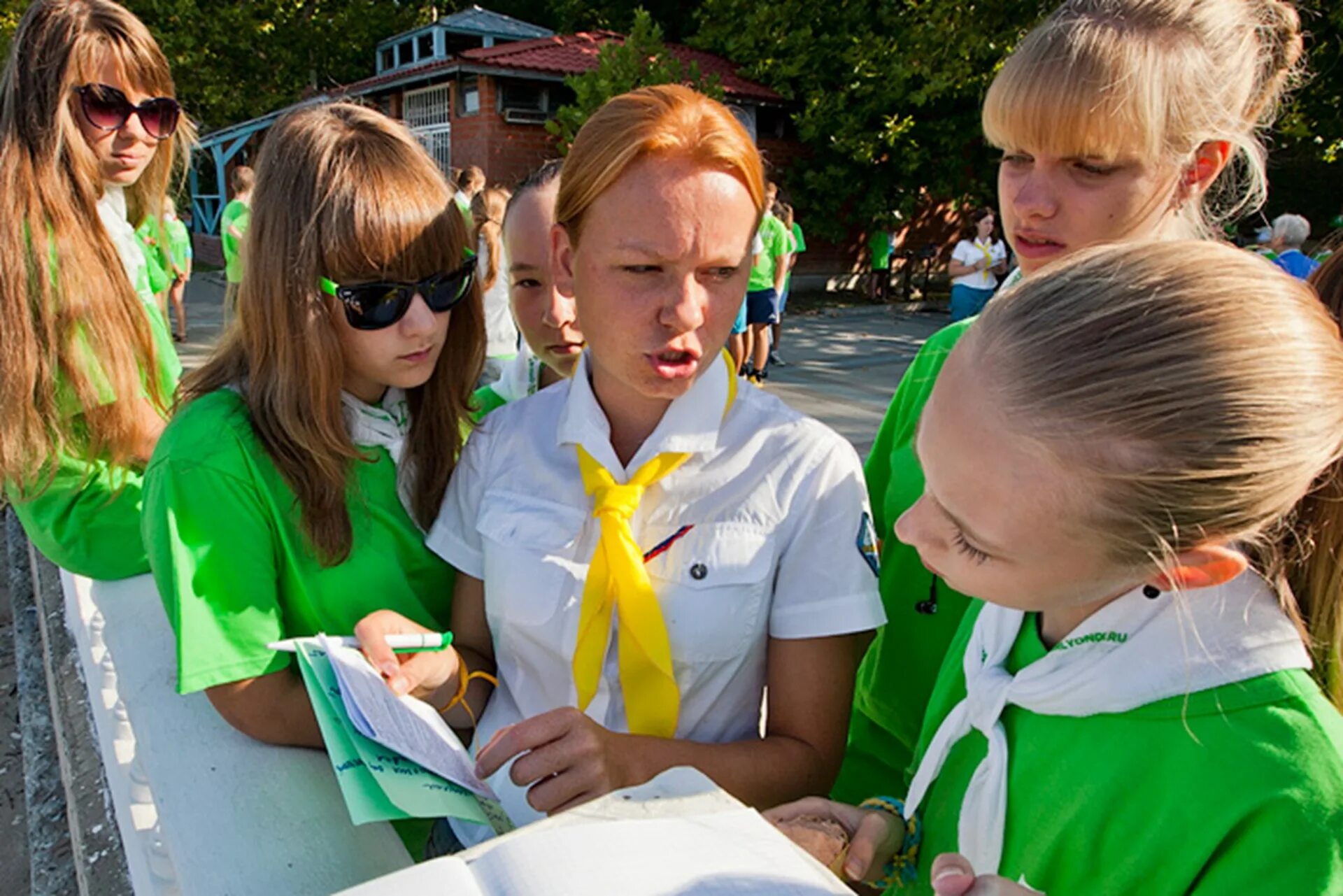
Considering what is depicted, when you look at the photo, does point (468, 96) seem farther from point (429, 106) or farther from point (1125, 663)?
point (1125, 663)

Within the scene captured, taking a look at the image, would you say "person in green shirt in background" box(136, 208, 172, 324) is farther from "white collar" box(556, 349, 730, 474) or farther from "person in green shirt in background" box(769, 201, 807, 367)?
"person in green shirt in background" box(769, 201, 807, 367)

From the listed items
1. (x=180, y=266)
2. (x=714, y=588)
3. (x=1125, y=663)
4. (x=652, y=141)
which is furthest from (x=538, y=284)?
(x=180, y=266)

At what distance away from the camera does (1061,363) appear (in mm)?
919

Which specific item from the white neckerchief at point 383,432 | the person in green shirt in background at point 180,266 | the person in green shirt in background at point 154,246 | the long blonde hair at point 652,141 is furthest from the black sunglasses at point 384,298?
the person in green shirt in background at point 180,266

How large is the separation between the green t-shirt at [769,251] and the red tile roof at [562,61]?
7.48 metres

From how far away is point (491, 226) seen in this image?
4398mm

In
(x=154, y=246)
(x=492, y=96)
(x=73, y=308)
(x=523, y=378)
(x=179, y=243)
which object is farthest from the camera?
(x=492, y=96)

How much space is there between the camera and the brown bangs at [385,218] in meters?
1.58

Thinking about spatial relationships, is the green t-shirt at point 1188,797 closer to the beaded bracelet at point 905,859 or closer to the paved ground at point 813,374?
the beaded bracelet at point 905,859

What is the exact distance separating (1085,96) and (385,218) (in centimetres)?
115

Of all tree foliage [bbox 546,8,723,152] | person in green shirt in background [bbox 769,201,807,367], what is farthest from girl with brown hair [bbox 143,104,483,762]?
tree foliage [bbox 546,8,723,152]

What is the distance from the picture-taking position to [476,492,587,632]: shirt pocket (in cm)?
150

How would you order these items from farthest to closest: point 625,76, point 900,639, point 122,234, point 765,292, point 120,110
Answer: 1. point 625,76
2. point 765,292
3. point 122,234
4. point 120,110
5. point 900,639

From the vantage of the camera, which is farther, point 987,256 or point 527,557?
point 987,256
